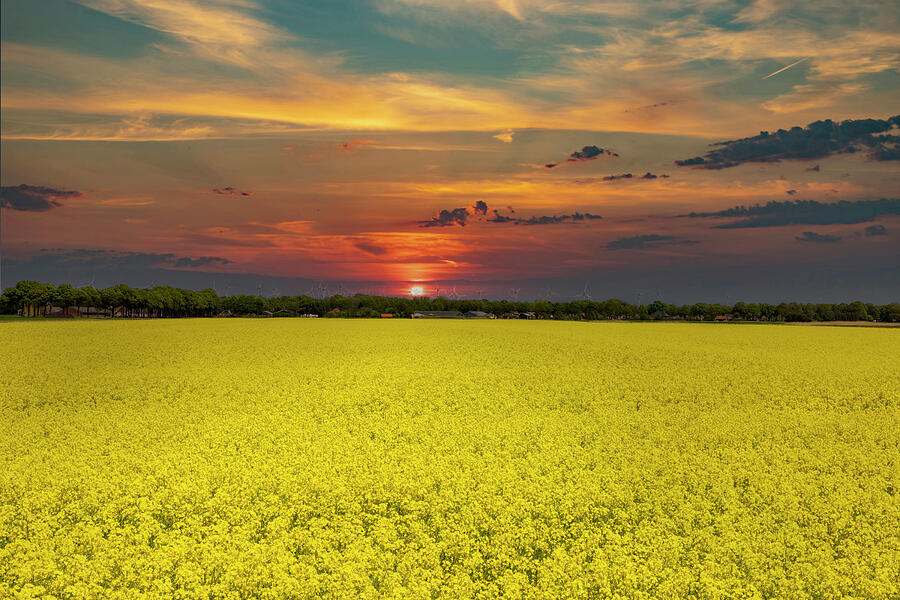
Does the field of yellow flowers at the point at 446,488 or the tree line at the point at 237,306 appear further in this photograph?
the tree line at the point at 237,306

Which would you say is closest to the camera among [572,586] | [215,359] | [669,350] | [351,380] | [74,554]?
[572,586]

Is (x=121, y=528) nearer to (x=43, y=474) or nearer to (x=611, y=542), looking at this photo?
(x=43, y=474)

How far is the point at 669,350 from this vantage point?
46344mm

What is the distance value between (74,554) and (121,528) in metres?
1.20

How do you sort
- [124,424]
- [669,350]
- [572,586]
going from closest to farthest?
[572,586]
[124,424]
[669,350]

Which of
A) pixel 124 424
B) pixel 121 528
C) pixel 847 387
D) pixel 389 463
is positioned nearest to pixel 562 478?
pixel 389 463

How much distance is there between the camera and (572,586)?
33.4 feet

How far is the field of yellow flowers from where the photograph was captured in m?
10.6

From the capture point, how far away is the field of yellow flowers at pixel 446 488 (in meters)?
10.6

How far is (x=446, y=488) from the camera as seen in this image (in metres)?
14.3

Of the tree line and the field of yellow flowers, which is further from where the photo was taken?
the tree line

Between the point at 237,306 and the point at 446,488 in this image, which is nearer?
the point at 446,488

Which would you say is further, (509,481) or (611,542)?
(509,481)

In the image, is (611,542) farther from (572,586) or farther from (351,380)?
(351,380)
